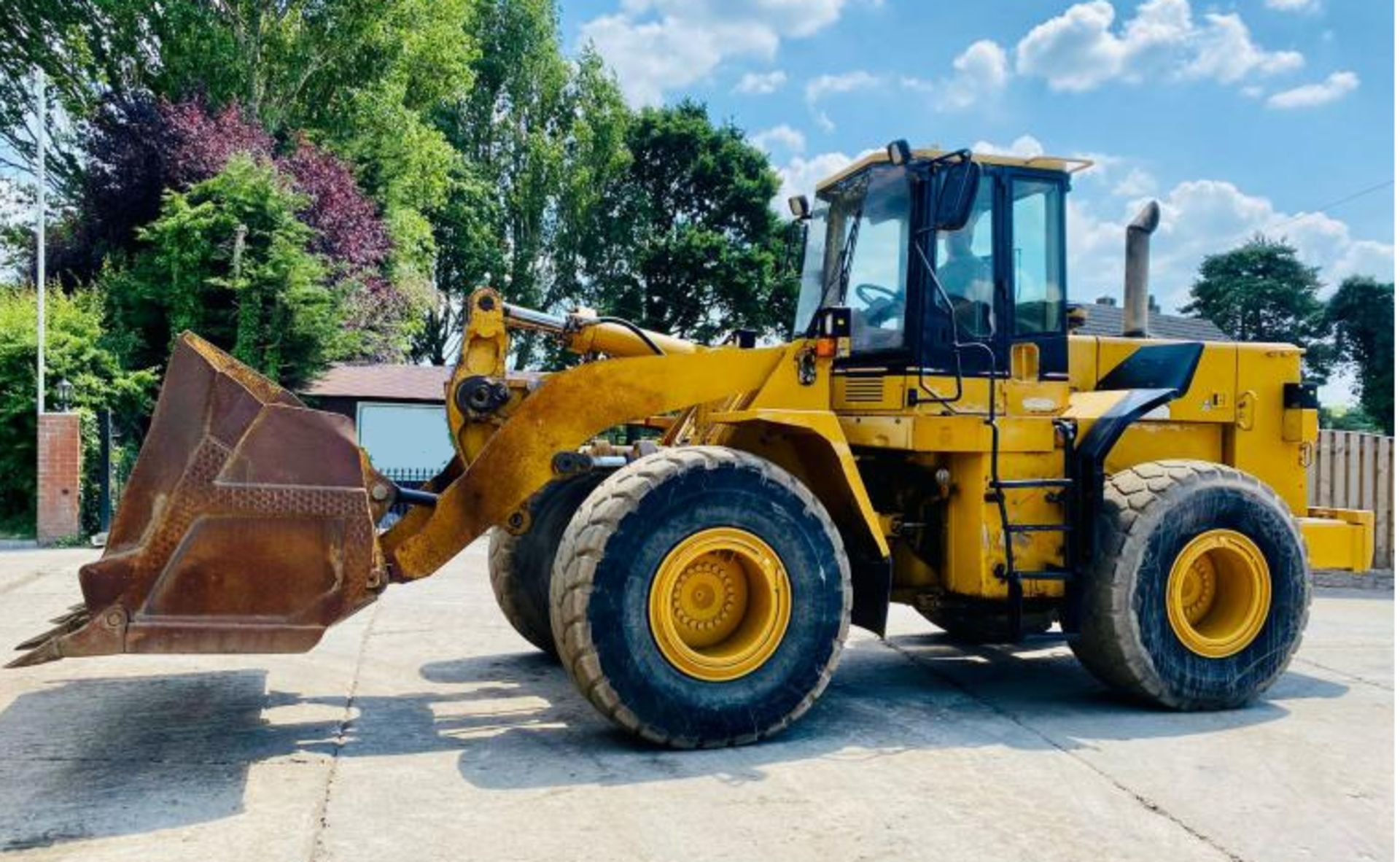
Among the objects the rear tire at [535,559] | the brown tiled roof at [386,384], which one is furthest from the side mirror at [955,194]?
the brown tiled roof at [386,384]

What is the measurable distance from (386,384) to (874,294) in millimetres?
23704

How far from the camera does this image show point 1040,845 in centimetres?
405

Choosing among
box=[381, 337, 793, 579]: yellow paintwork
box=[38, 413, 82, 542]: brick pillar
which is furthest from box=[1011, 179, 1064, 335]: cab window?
box=[38, 413, 82, 542]: brick pillar

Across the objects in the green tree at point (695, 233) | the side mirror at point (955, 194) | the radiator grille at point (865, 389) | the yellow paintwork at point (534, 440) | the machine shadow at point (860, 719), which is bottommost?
the machine shadow at point (860, 719)

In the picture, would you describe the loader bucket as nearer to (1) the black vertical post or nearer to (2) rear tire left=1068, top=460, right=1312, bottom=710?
(2) rear tire left=1068, top=460, right=1312, bottom=710

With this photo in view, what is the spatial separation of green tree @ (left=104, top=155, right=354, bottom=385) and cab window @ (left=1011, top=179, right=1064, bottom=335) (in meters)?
14.1

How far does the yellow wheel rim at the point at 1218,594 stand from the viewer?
6.11 meters

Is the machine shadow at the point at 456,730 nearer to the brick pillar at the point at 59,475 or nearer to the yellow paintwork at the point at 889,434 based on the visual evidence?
the yellow paintwork at the point at 889,434

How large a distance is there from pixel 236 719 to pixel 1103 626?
4.29 m

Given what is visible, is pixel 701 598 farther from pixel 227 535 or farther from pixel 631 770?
pixel 227 535

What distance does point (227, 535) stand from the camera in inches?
188

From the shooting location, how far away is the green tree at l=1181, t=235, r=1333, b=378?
4500 cm

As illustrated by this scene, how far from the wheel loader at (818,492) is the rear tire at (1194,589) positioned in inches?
0.6

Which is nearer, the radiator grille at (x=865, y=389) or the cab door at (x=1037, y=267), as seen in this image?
the radiator grille at (x=865, y=389)
